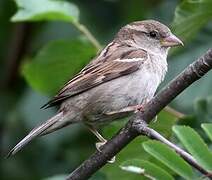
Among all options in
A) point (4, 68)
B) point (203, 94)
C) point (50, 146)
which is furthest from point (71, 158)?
point (203, 94)

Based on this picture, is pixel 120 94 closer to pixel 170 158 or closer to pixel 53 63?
pixel 53 63

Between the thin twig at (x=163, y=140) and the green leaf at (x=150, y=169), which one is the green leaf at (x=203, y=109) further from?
the green leaf at (x=150, y=169)

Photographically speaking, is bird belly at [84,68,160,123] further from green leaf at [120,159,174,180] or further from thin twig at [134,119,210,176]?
green leaf at [120,159,174,180]

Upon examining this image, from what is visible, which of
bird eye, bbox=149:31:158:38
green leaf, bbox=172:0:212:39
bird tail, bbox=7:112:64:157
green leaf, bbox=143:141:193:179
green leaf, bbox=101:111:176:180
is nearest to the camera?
green leaf, bbox=143:141:193:179

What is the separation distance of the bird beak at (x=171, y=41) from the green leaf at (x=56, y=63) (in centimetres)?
46

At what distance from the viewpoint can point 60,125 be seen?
12.9 ft

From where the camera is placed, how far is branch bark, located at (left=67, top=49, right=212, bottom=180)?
2695 millimetres

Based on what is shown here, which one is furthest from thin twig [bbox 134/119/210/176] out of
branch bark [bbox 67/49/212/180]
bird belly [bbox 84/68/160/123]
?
bird belly [bbox 84/68/160/123]

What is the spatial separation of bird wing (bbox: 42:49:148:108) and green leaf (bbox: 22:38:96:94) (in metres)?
0.14

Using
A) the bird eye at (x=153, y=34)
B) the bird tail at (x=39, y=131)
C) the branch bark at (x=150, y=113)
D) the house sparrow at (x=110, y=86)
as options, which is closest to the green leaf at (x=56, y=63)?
the house sparrow at (x=110, y=86)

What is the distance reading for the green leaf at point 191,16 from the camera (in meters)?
→ 3.86

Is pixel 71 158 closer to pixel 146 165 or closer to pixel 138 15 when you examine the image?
pixel 138 15

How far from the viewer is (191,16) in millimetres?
3934

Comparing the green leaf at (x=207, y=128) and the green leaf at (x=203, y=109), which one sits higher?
the green leaf at (x=207, y=128)
